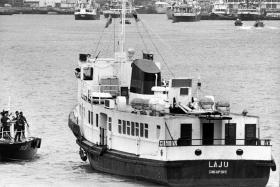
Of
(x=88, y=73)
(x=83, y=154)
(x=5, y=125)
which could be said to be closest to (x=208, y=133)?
(x=83, y=154)

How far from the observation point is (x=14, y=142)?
1810 inches

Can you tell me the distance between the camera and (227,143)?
39.7 meters

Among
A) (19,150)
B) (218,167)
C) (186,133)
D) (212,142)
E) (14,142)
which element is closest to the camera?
(218,167)

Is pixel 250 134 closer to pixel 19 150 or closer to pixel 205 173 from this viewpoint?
pixel 205 173

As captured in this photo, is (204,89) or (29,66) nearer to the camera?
(204,89)

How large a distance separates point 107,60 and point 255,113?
66.4 feet

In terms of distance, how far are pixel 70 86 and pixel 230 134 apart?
47763 millimetres

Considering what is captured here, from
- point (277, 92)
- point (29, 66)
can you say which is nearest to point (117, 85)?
point (277, 92)

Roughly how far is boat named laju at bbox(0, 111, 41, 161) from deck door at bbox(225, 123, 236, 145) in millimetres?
9994

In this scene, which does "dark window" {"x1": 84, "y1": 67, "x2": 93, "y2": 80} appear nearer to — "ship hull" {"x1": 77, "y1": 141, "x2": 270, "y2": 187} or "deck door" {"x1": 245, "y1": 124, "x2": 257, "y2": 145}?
"ship hull" {"x1": 77, "y1": 141, "x2": 270, "y2": 187}

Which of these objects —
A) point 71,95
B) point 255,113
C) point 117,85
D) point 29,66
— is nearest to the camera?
point 117,85

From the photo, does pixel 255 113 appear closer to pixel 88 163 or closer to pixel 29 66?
pixel 88 163

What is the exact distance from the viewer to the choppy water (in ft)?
147

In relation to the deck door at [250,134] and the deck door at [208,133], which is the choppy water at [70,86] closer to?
the deck door at [250,134]
